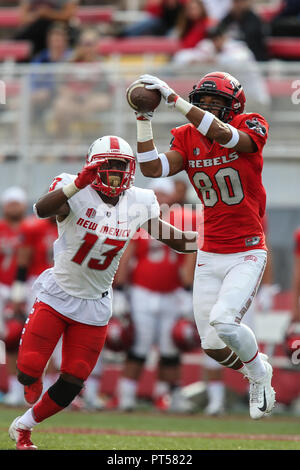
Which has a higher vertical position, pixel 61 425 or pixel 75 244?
pixel 75 244

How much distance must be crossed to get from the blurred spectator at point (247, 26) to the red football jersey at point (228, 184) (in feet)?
16.9

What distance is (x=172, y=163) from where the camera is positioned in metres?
5.92

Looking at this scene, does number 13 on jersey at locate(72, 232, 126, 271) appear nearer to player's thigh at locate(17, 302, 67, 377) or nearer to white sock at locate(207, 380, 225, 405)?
player's thigh at locate(17, 302, 67, 377)

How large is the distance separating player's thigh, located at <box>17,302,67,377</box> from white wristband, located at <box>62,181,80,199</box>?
0.75 metres

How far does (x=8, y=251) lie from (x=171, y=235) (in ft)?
12.3

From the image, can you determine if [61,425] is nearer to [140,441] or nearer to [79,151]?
[140,441]

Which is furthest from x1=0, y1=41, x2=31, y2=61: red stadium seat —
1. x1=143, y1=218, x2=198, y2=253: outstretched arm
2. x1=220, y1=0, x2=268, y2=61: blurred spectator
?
x1=143, y1=218, x2=198, y2=253: outstretched arm

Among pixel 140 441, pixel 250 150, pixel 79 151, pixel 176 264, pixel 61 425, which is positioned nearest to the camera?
pixel 250 150

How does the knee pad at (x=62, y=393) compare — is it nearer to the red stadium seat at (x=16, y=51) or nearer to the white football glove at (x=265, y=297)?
the white football glove at (x=265, y=297)

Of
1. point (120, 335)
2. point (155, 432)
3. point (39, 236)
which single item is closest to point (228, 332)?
point (155, 432)

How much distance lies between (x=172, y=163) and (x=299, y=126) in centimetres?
408

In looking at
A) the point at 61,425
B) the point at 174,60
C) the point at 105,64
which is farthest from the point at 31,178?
the point at 61,425

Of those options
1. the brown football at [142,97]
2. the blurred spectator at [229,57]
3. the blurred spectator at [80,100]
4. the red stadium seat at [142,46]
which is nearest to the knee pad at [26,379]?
the brown football at [142,97]

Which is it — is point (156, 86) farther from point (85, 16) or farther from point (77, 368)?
point (85, 16)
